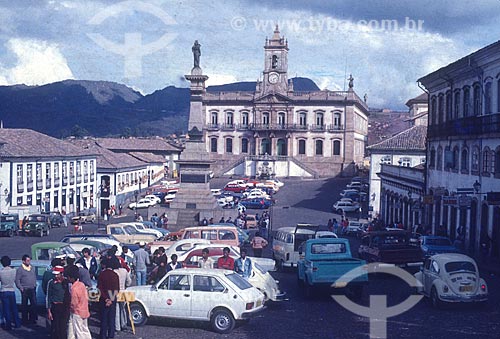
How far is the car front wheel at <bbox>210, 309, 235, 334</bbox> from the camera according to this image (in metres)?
13.0

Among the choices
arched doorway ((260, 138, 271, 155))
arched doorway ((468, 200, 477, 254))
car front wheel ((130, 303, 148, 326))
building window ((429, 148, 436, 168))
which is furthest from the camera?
arched doorway ((260, 138, 271, 155))

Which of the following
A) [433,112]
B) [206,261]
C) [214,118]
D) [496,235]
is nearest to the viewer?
[206,261]

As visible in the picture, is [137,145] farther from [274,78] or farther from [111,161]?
[111,161]

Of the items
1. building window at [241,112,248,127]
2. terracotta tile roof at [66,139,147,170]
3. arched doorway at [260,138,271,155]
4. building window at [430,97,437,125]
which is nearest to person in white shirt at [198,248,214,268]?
building window at [430,97,437,125]

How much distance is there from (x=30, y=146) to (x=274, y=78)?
46848 mm

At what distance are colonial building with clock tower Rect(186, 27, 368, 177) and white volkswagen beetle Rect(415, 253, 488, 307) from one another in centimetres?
7125

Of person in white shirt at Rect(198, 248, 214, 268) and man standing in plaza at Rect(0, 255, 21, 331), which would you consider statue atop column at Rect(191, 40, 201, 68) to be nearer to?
person in white shirt at Rect(198, 248, 214, 268)

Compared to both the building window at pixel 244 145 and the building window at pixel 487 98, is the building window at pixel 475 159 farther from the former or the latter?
the building window at pixel 244 145

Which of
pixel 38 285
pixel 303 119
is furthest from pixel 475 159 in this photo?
pixel 303 119

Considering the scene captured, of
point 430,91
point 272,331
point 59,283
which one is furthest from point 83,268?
point 430,91

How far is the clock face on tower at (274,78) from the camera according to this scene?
91.4 m

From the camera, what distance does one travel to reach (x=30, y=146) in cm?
5081

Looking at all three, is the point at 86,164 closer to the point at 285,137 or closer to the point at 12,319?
the point at 285,137

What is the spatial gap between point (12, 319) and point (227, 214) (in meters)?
27.9
